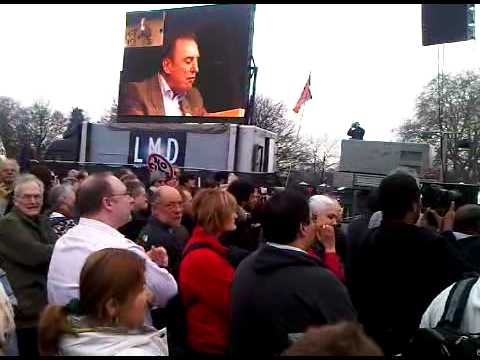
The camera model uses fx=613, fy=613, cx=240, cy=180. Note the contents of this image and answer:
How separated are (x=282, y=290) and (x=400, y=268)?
1135mm

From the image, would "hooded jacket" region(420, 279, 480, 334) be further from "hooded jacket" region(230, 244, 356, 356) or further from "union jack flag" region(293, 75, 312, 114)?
"union jack flag" region(293, 75, 312, 114)

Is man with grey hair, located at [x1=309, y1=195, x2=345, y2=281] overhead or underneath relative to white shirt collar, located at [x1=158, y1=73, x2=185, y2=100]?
underneath

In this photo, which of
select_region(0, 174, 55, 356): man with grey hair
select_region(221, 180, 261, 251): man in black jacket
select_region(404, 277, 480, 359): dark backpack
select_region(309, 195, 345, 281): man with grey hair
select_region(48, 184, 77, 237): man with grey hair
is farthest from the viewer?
select_region(221, 180, 261, 251): man in black jacket

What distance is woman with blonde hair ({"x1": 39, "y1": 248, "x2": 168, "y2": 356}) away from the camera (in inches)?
86.8

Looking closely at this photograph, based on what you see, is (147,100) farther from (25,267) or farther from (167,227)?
A: (25,267)

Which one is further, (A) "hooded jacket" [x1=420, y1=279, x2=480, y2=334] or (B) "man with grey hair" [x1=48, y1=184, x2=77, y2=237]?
(B) "man with grey hair" [x1=48, y1=184, x2=77, y2=237]

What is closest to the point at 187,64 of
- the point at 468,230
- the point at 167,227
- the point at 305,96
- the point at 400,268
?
the point at 305,96

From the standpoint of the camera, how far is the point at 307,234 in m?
2.82

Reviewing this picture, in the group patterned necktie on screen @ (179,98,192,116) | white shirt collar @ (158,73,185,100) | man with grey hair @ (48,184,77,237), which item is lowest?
man with grey hair @ (48,184,77,237)

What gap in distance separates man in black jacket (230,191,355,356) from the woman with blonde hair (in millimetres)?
411

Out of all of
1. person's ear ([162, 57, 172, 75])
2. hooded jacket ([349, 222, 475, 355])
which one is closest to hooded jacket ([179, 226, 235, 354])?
hooded jacket ([349, 222, 475, 355])

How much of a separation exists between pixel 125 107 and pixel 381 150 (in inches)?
719

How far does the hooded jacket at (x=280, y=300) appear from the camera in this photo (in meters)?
2.43

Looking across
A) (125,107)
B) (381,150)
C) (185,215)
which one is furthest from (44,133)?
(185,215)
